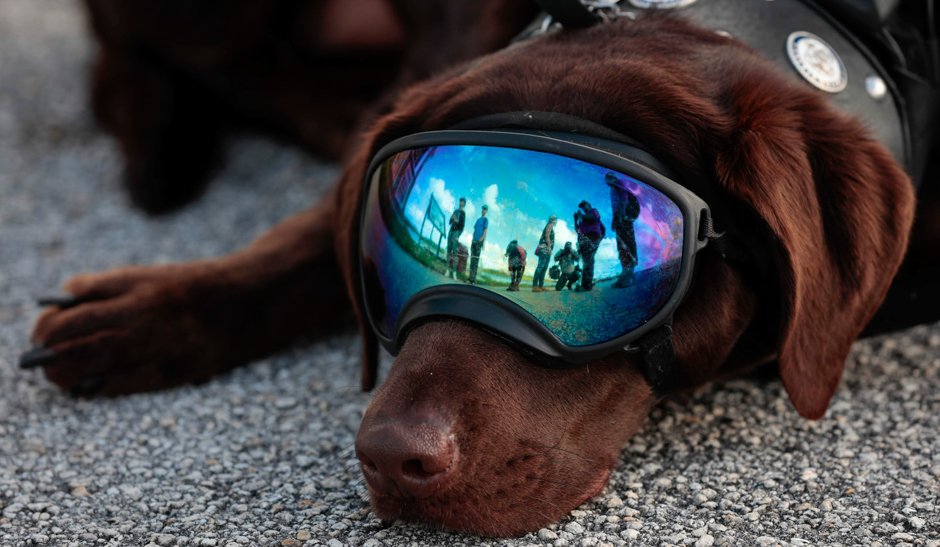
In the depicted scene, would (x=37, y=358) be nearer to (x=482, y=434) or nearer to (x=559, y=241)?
(x=482, y=434)

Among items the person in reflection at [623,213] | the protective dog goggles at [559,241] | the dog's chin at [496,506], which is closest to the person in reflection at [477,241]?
the protective dog goggles at [559,241]

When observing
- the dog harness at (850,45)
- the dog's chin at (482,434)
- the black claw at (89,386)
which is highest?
the dog harness at (850,45)

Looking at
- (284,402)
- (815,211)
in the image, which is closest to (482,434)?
(815,211)

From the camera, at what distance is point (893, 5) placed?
2.48m

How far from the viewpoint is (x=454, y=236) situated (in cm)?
187

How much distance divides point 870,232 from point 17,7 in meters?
8.29

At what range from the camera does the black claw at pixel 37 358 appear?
259cm

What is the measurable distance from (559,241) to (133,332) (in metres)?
1.54

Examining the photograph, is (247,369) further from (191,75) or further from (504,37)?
(191,75)

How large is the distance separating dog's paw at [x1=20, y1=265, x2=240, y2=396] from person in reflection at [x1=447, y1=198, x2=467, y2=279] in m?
1.21

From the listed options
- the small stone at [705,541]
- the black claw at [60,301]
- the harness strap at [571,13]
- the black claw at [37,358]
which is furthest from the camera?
the black claw at [60,301]

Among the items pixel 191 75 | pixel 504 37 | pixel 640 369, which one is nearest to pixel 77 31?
pixel 191 75

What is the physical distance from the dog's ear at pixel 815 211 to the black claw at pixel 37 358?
2.00 metres

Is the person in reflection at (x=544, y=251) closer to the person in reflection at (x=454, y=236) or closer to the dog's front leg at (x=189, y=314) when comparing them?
the person in reflection at (x=454, y=236)
